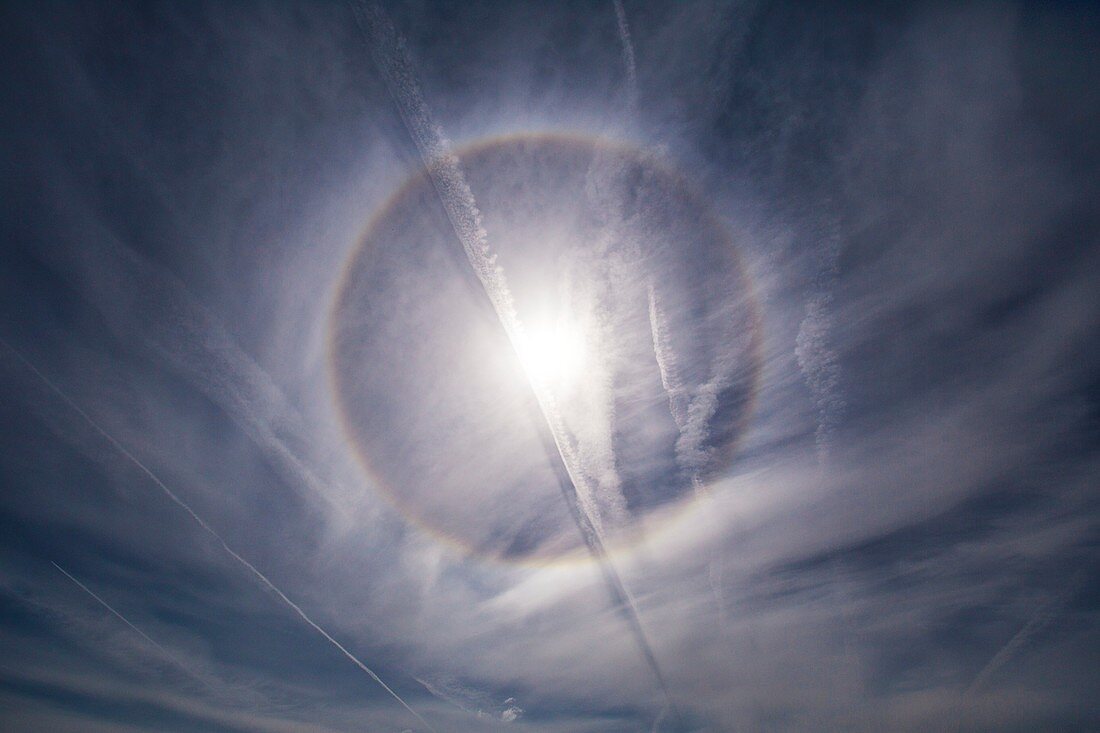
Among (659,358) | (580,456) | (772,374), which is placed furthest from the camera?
(580,456)

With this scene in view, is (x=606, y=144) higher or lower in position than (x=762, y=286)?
higher

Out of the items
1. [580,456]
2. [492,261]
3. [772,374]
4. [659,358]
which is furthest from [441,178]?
[772,374]

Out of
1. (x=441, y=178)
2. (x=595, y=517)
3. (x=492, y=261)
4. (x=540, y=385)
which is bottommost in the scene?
(x=595, y=517)

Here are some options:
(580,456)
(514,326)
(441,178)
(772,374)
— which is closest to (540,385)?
(514,326)

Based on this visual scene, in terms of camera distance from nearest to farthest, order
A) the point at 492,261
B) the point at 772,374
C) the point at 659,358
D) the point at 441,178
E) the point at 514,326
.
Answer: the point at 441,178 → the point at 492,261 → the point at 514,326 → the point at 659,358 → the point at 772,374

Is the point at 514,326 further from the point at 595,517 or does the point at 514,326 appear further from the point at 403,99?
the point at 595,517

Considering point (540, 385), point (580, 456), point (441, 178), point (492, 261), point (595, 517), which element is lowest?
point (595, 517)

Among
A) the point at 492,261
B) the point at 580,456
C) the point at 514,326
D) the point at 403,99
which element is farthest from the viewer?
the point at 580,456

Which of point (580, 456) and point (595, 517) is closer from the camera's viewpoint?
point (580, 456)

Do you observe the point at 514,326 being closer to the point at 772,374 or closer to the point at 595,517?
the point at 772,374
